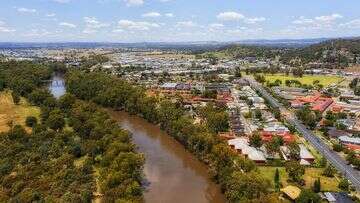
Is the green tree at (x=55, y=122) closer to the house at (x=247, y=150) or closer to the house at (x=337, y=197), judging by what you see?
the house at (x=247, y=150)

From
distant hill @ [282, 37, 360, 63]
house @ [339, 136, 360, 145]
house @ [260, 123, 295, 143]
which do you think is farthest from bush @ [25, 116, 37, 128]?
distant hill @ [282, 37, 360, 63]

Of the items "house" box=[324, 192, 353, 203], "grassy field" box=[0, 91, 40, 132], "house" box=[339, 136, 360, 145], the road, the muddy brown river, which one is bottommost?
the muddy brown river

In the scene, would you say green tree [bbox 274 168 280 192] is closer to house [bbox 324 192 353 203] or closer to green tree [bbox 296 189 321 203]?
green tree [bbox 296 189 321 203]

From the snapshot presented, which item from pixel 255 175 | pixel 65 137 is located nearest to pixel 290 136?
pixel 255 175

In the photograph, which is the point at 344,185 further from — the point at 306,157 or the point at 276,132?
the point at 276,132

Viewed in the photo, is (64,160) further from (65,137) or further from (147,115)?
(147,115)

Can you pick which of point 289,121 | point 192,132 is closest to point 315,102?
point 289,121

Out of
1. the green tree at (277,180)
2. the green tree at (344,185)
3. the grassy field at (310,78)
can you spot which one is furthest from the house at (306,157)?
the grassy field at (310,78)
